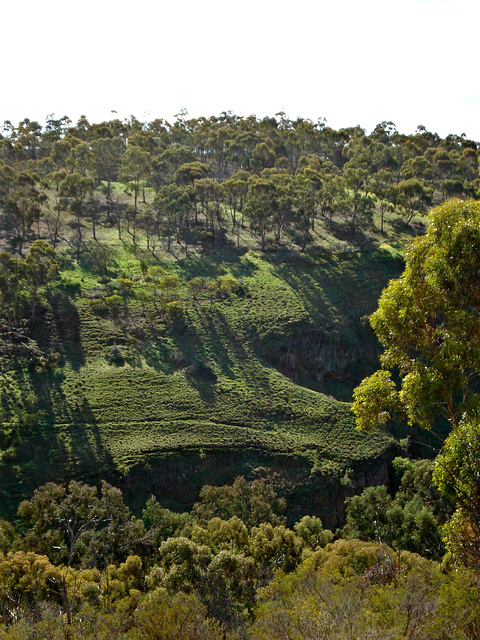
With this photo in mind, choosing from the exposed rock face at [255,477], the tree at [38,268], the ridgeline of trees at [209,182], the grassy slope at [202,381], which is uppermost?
the ridgeline of trees at [209,182]

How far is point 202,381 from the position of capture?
4278cm

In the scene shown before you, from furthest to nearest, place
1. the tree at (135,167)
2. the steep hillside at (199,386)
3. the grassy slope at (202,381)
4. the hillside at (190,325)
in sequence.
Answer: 1. the tree at (135,167)
2. the hillside at (190,325)
3. the grassy slope at (202,381)
4. the steep hillside at (199,386)

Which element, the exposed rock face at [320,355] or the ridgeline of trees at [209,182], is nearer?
the exposed rock face at [320,355]

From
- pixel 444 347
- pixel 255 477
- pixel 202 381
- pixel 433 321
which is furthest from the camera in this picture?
pixel 202 381

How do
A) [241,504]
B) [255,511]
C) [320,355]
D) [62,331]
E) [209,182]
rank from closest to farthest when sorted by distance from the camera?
1. [255,511]
2. [241,504]
3. [62,331]
4. [320,355]
5. [209,182]

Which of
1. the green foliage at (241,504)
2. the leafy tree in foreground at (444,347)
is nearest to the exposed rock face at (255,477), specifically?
the green foliage at (241,504)

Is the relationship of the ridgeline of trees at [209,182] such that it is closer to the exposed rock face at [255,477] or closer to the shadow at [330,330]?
the shadow at [330,330]

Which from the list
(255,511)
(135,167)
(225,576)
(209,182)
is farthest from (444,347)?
(135,167)

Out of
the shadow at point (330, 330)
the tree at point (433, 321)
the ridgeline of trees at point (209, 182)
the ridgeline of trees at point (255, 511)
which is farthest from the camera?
the ridgeline of trees at point (209, 182)

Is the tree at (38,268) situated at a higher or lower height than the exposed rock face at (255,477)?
higher

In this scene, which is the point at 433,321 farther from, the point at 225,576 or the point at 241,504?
the point at 241,504

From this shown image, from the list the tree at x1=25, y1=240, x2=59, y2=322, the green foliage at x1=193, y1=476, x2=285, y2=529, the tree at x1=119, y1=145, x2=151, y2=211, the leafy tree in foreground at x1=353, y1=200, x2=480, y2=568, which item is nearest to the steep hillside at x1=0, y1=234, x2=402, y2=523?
the tree at x1=25, y1=240, x2=59, y2=322

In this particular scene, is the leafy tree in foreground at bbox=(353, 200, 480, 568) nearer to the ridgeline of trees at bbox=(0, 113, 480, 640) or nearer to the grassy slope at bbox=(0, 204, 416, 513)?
the ridgeline of trees at bbox=(0, 113, 480, 640)

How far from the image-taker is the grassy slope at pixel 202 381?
1368 inches
